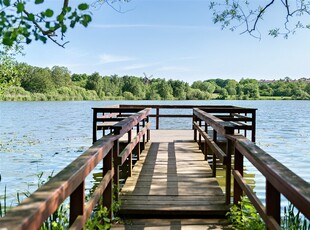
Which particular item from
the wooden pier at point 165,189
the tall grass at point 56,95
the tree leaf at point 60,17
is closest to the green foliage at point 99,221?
the wooden pier at point 165,189

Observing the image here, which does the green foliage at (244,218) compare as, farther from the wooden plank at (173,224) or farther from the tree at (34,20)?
the tree at (34,20)

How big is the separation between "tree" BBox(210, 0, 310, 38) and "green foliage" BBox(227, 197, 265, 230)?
4228 millimetres

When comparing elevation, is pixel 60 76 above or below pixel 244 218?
above

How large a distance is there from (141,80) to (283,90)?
31.8 m

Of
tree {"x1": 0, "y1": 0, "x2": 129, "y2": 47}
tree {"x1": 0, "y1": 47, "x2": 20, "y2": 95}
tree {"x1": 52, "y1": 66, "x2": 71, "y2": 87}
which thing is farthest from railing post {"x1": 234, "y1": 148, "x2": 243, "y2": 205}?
tree {"x1": 52, "y1": 66, "x2": 71, "y2": 87}

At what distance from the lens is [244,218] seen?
3.12 m

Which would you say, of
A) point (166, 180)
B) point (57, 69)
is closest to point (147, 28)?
point (57, 69)

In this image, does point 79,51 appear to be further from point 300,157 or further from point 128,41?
point 300,157

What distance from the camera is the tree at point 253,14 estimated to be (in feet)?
22.0

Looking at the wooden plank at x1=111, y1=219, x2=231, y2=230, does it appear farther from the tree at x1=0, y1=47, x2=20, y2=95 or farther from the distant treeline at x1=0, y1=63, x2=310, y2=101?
the distant treeline at x1=0, y1=63, x2=310, y2=101

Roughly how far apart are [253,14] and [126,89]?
66497mm

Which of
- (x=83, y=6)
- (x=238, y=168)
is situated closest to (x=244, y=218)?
(x=238, y=168)

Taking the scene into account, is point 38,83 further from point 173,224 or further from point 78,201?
point 78,201

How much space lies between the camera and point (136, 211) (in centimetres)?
371
